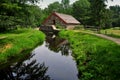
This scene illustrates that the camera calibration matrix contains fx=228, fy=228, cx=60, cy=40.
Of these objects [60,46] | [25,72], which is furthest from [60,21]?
[25,72]

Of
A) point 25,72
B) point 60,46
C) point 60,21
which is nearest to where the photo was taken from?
point 25,72

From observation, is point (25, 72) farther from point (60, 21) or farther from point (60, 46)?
point (60, 21)

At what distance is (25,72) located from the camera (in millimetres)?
17562

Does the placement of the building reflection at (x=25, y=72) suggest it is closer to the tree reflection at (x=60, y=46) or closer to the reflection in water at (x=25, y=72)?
the reflection in water at (x=25, y=72)

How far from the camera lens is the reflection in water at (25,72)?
16.1m

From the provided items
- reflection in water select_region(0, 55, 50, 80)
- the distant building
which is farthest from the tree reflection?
the distant building

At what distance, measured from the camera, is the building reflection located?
52.8 feet

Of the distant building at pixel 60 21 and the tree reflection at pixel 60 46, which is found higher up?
the distant building at pixel 60 21

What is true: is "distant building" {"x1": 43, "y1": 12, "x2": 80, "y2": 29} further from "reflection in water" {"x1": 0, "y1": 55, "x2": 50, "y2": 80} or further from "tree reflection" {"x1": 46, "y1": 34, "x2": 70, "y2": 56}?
"reflection in water" {"x1": 0, "y1": 55, "x2": 50, "y2": 80}

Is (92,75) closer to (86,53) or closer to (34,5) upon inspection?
(86,53)

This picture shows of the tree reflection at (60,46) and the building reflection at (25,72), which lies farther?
the tree reflection at (60,46)

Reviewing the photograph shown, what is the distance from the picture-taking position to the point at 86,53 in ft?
69.7

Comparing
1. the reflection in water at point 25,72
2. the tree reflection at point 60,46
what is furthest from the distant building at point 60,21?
the reflection in water at point 25,72

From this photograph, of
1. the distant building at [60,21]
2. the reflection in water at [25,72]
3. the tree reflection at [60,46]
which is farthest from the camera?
the distant building at [60,21]
